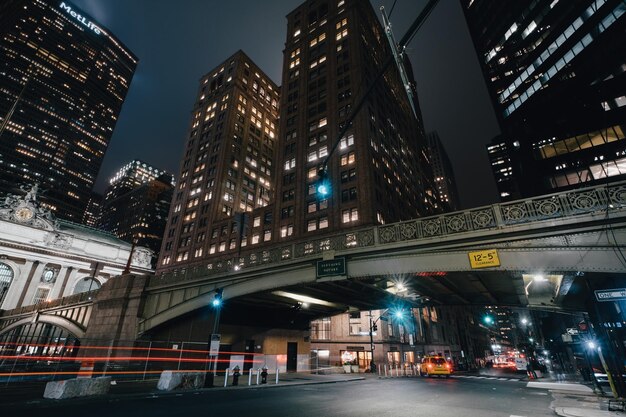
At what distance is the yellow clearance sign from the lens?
11484 millimetres

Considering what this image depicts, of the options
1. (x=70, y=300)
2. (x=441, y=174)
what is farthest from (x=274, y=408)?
(x=441, y=174)

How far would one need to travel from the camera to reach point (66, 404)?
10.6 metres

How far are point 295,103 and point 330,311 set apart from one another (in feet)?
164

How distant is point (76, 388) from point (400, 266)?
14293 millimetres

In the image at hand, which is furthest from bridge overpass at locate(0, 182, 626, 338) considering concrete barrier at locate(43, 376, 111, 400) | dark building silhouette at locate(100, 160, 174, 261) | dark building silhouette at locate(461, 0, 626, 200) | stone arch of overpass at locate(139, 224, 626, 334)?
dark building silhouette at locate(100, 160, 174, 261)

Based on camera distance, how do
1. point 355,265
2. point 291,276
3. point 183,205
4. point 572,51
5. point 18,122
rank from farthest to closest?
point 18,122 → point 183,205 → point 572,51 → point 291,276 → point 355,265

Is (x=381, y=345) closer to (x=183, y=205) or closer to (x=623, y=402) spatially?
(x=623, y=402)

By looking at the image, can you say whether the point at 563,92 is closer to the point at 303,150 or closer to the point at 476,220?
the point at 303,150

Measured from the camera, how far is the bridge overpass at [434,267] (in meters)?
10.2

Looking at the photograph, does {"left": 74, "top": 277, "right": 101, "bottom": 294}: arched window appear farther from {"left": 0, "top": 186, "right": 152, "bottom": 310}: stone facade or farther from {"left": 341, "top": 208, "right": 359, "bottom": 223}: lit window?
{"left": 341, "top": 208, "right": 359, "bottom": 223}: lit window

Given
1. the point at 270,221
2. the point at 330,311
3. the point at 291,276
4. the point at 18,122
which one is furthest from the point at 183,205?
the point at 18,122

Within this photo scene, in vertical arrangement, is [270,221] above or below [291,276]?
above

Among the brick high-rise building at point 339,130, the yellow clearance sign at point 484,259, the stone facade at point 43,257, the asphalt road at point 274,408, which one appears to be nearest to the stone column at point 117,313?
the asphalt road at point 274,408

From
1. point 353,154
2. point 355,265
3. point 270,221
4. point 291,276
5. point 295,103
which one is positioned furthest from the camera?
point 295,103
